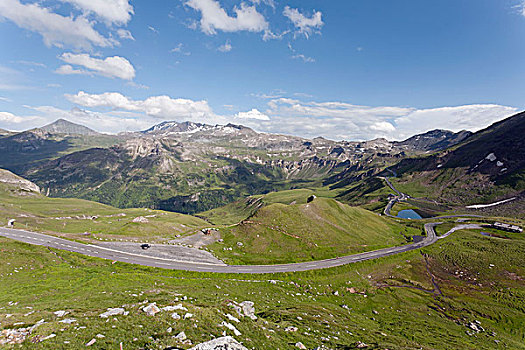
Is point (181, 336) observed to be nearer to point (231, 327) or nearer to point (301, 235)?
point (231, 327)

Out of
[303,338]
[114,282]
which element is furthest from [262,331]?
[114,282]

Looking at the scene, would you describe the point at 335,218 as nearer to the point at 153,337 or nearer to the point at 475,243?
the point at 475,243

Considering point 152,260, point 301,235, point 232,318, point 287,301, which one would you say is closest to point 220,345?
point 232,318

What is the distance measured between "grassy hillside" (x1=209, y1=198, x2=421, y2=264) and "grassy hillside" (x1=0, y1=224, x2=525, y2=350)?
39.4ft

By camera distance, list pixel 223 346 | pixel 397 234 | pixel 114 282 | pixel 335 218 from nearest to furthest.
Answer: pixel 223 346 → pixel 114 282 → pixel 335 218 → pixel 397 234

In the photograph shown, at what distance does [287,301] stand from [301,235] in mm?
45408

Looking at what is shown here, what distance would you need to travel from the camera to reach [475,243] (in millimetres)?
104000

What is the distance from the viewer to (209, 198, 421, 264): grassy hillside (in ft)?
259

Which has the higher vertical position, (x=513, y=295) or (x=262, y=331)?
(x=262, y=331)

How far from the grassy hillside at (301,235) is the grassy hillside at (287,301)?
12.0 meters

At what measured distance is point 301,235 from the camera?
92.9 metres

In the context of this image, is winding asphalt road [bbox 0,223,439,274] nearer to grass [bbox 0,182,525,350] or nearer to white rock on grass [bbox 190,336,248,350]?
grass [bbox 0,182,525,350]

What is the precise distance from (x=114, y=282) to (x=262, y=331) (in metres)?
34.3

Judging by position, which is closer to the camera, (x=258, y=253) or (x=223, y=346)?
(x=223, y=346)
